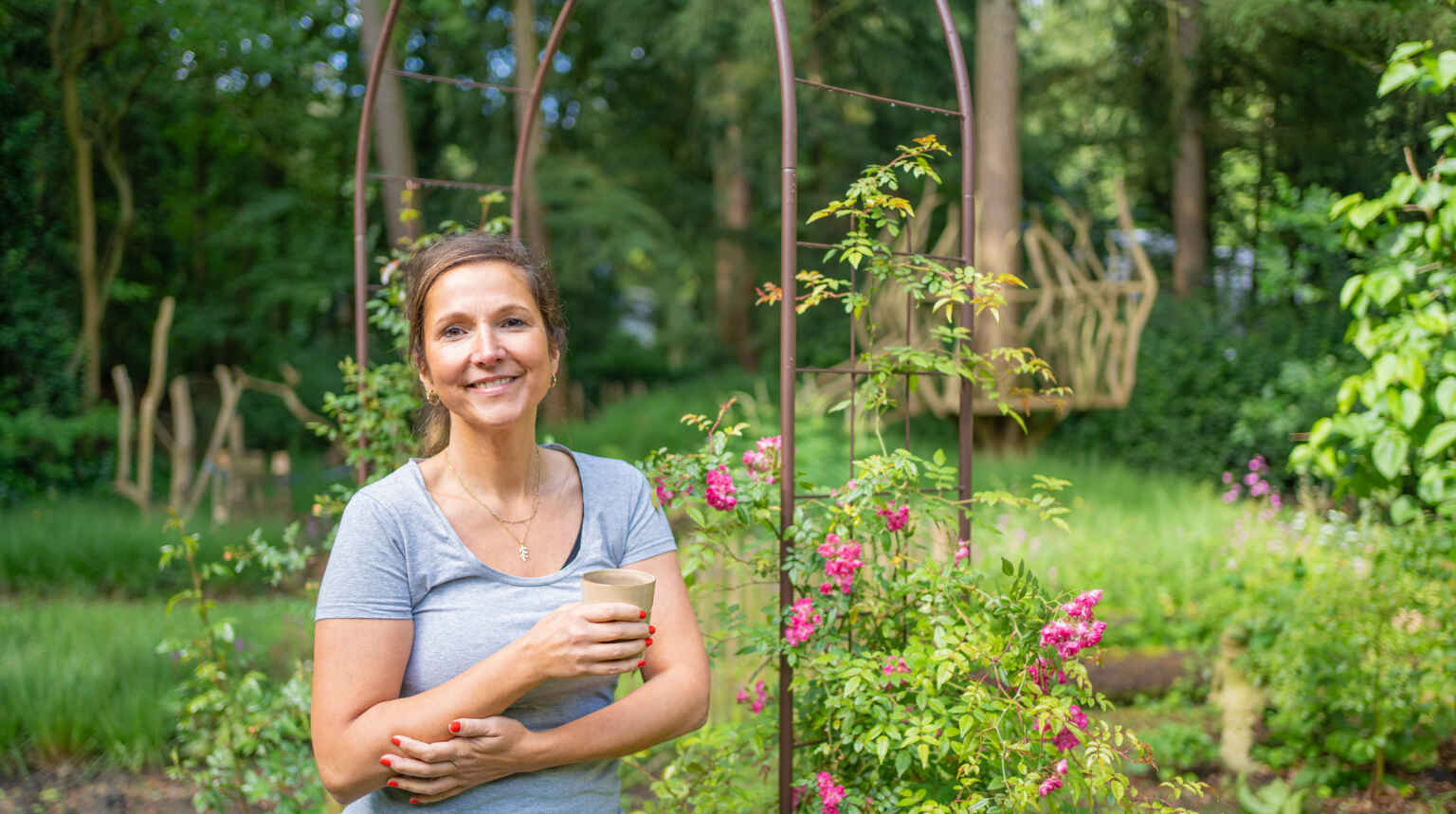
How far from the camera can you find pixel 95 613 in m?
5.05

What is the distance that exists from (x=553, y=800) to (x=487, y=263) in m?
0.83

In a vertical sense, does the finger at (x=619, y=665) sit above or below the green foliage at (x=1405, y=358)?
below

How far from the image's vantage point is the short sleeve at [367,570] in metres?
1.48

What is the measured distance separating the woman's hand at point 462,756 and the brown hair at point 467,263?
607 mm

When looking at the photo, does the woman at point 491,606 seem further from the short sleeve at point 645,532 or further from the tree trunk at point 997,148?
the tree trunk at point 997,148

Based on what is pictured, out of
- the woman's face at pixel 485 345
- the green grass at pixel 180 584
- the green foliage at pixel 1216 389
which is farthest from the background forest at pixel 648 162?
the woman's face at pixel 485 345

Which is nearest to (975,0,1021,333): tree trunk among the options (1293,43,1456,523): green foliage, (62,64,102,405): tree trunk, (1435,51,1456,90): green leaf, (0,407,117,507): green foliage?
(1293,43,1456,523): green foliage

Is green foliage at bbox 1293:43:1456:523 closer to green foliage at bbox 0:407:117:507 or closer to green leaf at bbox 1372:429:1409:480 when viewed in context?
green leaf at bbox 1372:429:1409:480

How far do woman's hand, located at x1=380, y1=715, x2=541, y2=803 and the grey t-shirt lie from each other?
0.08m

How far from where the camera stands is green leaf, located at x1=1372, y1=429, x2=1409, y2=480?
219 cm

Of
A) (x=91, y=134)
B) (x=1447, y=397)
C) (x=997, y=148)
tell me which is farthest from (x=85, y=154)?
(x=1447, y=397)

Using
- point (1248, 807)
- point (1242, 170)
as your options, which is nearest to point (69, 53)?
point (1248, 807)

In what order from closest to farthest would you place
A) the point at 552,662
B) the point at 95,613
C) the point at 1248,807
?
the point at 552,662
the point at 1248,807
the point at 95,613

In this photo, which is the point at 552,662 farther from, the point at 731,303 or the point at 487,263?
the point at 731,303
